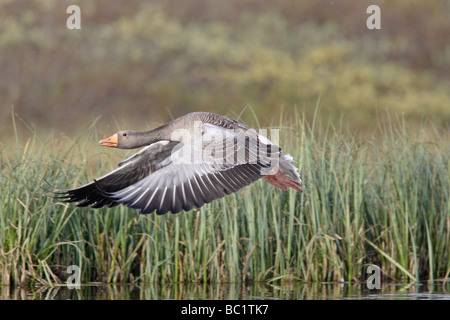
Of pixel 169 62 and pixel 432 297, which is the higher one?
pixel 169 62

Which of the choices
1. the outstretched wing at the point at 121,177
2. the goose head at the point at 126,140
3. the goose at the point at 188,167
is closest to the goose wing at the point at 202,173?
the goose at the point at 188,167

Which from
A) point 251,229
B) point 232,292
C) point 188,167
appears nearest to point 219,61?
point 251,229

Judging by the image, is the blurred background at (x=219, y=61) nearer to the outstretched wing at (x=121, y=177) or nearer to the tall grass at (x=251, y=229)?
the tall grass at (x=251, y=229)

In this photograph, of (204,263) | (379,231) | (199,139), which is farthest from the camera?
(379,231)

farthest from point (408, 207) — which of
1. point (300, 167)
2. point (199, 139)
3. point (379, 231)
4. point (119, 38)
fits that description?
point (119, 38)

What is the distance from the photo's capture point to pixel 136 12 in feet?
116

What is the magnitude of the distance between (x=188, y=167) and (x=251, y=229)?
5.90ft

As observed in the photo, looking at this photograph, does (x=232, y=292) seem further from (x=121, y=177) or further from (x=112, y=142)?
(x=112, y=142)

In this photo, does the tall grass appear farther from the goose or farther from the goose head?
the goose head

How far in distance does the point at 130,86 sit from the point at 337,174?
23778 millimetres

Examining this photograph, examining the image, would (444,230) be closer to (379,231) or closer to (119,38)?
(379,231)

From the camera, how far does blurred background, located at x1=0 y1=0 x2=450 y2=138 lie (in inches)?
1129

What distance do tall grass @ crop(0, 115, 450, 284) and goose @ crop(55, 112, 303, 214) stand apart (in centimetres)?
95

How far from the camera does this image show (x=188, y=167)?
5480 millimetres
